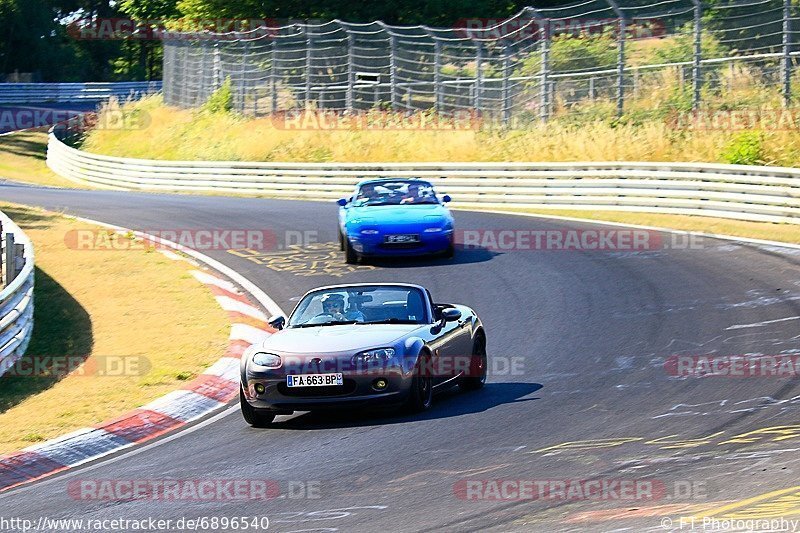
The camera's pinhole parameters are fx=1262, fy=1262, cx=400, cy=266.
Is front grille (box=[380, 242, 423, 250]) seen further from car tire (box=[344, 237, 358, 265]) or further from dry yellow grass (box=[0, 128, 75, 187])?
dry yellow grass (box=[0, 128, 75, 187])

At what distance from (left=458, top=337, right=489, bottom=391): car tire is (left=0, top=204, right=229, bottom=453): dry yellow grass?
2.87 metres

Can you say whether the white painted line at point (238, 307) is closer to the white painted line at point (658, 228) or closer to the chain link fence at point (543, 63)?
the white painted line at point (658, 228)

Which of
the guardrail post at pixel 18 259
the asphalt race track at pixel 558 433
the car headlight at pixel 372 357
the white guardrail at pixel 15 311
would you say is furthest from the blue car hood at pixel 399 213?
the car headlight at pixel 372 357

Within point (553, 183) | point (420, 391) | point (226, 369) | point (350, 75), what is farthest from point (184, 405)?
point (350, 75)

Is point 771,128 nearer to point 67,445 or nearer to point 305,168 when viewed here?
point 305,168

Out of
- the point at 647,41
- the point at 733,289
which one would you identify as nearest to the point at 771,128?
the point at 647,41

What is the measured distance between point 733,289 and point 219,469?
29.6 feet

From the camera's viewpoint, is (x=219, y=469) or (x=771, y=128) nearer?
(x=219, y=469)

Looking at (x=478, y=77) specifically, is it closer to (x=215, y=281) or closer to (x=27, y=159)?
(x=215, y=281)

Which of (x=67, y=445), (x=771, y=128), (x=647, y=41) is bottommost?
(x=67, y=445)

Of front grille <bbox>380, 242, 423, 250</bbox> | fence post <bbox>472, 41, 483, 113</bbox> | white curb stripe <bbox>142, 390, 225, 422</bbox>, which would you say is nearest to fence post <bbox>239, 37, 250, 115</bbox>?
fence post <bbox>472, 41, 483, 113</bbox>

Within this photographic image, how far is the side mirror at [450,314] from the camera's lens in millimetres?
11094

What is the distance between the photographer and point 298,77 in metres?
39.0

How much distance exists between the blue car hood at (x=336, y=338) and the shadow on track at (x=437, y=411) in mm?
530
